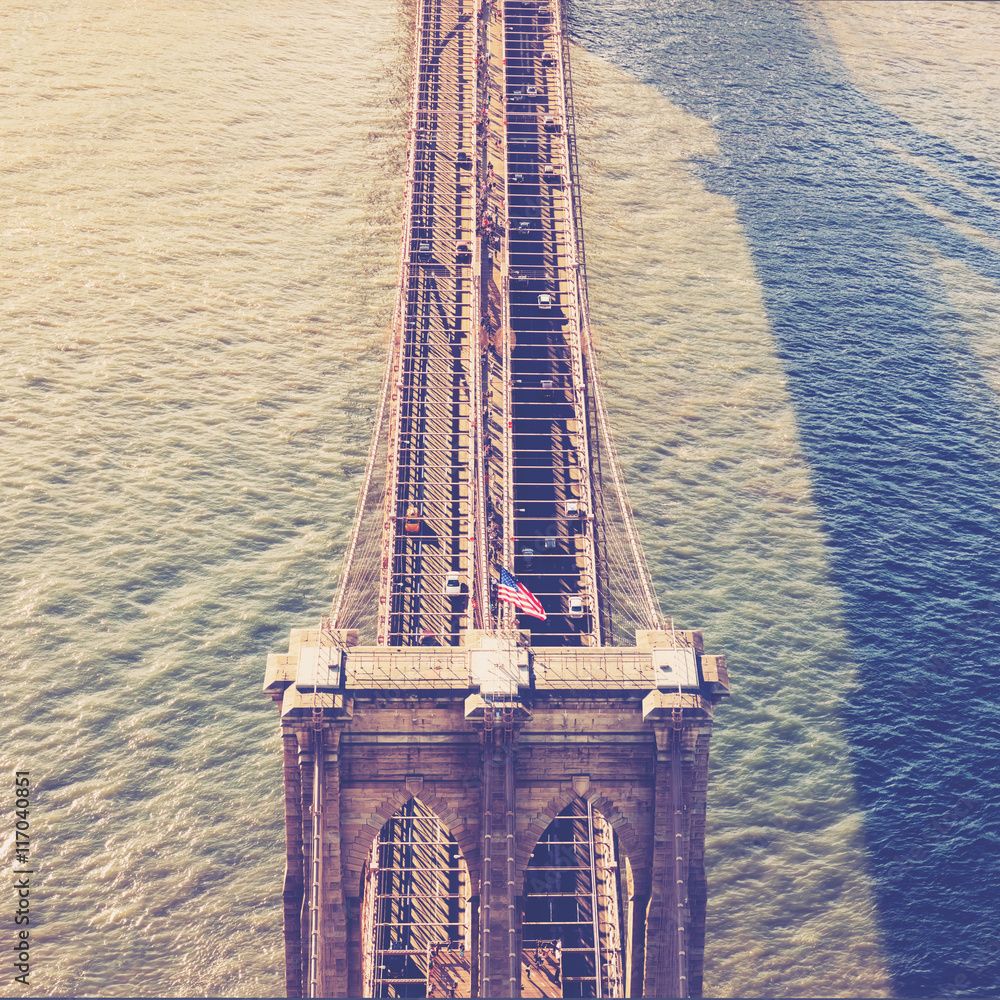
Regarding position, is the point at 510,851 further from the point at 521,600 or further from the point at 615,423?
the point at 615,423

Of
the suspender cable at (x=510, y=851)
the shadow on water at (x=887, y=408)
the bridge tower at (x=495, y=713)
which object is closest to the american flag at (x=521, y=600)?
the bridge tower at (x=495, y=713)

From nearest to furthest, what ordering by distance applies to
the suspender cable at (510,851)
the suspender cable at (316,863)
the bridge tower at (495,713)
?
the suspender cable at (316,863) < the suspender cable at (510,851) < the bridge tower at (495,713)

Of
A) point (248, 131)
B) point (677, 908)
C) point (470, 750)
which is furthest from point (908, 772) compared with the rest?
point (248, 131)

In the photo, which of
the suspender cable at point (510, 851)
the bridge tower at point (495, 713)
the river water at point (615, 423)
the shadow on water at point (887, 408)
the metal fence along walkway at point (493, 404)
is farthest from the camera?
the metal fence along walkway at point (493, 404)

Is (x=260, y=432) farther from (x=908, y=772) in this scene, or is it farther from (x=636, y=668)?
(x=908, y=772)

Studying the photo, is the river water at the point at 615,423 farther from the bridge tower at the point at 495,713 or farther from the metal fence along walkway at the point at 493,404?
the bridge tower at the point at 495,713

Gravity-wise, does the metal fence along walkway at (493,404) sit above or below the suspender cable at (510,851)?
above

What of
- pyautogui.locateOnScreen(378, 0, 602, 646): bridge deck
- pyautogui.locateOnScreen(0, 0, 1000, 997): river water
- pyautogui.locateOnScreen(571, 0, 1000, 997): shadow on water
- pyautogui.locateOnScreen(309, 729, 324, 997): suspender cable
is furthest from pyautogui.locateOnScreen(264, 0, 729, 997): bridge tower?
pyautogui.locateOnScreen(571, 0, 1000, 997): shadow on water

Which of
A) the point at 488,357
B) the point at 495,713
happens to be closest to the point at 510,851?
the point at 495,713
